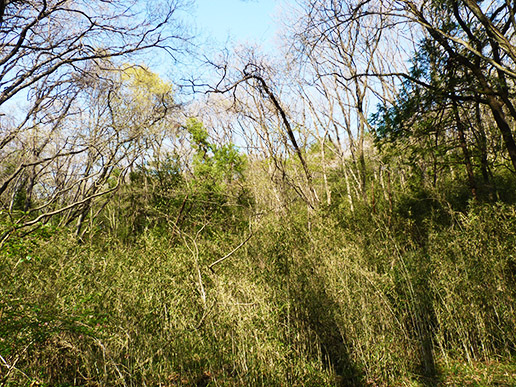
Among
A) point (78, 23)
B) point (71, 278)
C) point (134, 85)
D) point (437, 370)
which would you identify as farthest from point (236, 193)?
point (437, 370)

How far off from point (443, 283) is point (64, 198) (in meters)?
13.0

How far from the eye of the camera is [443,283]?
3.63m

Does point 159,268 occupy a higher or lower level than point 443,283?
higher

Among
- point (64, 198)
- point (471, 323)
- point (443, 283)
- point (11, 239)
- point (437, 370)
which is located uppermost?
point (64, 198)

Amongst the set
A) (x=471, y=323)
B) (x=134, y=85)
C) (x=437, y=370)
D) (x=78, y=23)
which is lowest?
(x=437, y=370)

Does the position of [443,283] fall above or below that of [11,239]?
below

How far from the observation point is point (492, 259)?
140 inches

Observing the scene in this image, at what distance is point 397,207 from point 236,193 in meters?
4.82

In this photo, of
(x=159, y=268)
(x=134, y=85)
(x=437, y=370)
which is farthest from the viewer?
(x=134, y=85)

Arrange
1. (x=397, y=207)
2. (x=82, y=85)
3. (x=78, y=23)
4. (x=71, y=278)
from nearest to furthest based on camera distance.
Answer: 1. (x=71, y=278)
2. (x=78, y=23)
3. (x=82, y=85)
4. (x=397, y=207)

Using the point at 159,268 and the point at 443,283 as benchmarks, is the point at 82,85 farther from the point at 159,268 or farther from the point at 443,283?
the point at 443,283

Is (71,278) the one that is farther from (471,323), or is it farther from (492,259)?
(492,259)

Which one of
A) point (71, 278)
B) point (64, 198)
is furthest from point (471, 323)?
point (64, 198)

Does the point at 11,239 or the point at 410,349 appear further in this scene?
the point at 410,349
